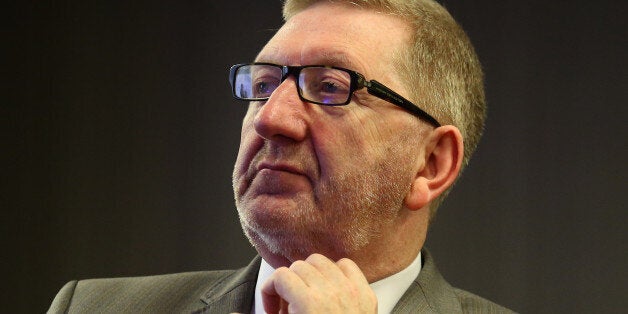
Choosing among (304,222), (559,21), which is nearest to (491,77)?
(559,21)

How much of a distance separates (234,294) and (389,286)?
44 cm

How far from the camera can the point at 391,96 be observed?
1889 millimetres

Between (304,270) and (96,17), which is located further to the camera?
(96,17)

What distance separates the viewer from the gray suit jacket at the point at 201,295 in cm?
209

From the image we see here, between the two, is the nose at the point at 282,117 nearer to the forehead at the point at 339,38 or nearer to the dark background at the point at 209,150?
the forehead at the point at 339,38

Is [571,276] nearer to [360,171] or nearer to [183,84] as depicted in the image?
[360,171]

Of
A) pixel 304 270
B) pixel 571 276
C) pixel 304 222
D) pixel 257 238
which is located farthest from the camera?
pixel 571 276

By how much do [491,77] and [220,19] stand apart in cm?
99

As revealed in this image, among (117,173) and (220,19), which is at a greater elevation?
(220,19)

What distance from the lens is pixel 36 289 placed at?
2.67m

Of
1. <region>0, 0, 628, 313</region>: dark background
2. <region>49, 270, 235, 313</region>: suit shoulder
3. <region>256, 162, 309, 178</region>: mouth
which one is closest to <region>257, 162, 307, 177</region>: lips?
<region>256, 162, 309, 178</region>: mouth

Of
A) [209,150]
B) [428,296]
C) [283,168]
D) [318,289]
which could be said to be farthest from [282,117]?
[209,150]

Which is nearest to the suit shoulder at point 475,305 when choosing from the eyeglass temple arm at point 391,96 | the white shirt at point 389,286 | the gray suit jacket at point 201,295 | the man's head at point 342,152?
the gray suit jacket at point 201,295

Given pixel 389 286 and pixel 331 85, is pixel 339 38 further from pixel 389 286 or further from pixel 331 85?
pixel 389 286
